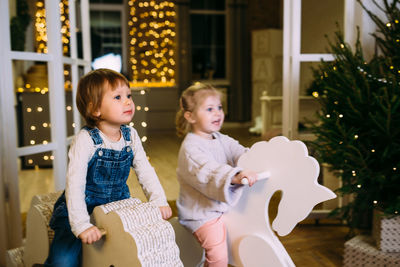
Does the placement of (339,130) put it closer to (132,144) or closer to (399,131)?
(399,131)

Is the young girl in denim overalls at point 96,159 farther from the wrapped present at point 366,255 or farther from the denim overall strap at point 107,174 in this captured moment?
the wrapped present at point 366,255

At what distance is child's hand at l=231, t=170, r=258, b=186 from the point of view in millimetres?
1412

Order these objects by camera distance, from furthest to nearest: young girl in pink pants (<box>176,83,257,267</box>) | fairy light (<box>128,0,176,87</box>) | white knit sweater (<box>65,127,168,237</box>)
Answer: fairy light (<box>128,0,176,87</box>), young girl in pink pants (<box>176,83,257,267</box>), white knit sweater (<box>65,127,168,237</box>)

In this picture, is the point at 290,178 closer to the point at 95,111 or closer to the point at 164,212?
the point at 164,212

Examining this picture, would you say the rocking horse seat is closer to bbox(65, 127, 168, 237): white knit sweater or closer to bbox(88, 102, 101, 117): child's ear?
bbox(65, 127, 168, 237): white knit sweater

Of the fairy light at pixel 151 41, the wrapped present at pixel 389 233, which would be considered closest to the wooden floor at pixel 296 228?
the wrapped present at pixel 389 233

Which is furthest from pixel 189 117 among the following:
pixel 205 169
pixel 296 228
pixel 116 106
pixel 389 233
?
pixel 296 228

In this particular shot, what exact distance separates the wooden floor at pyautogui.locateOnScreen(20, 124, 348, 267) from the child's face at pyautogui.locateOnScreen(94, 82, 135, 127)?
0.85 metres

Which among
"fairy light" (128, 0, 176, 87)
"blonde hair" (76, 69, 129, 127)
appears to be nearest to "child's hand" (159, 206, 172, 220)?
"blonde hair" (76, 69, 129, 127)

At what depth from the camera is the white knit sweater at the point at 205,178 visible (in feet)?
5.01

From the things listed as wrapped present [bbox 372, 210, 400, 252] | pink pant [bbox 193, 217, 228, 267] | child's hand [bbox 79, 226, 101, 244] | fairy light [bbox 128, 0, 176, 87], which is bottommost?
wrapped present [bbox 372, 210, 400, 252]

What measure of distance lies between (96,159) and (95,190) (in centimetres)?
13

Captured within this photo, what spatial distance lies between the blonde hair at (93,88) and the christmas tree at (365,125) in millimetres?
1161

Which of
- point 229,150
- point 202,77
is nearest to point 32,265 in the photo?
point 229,150
